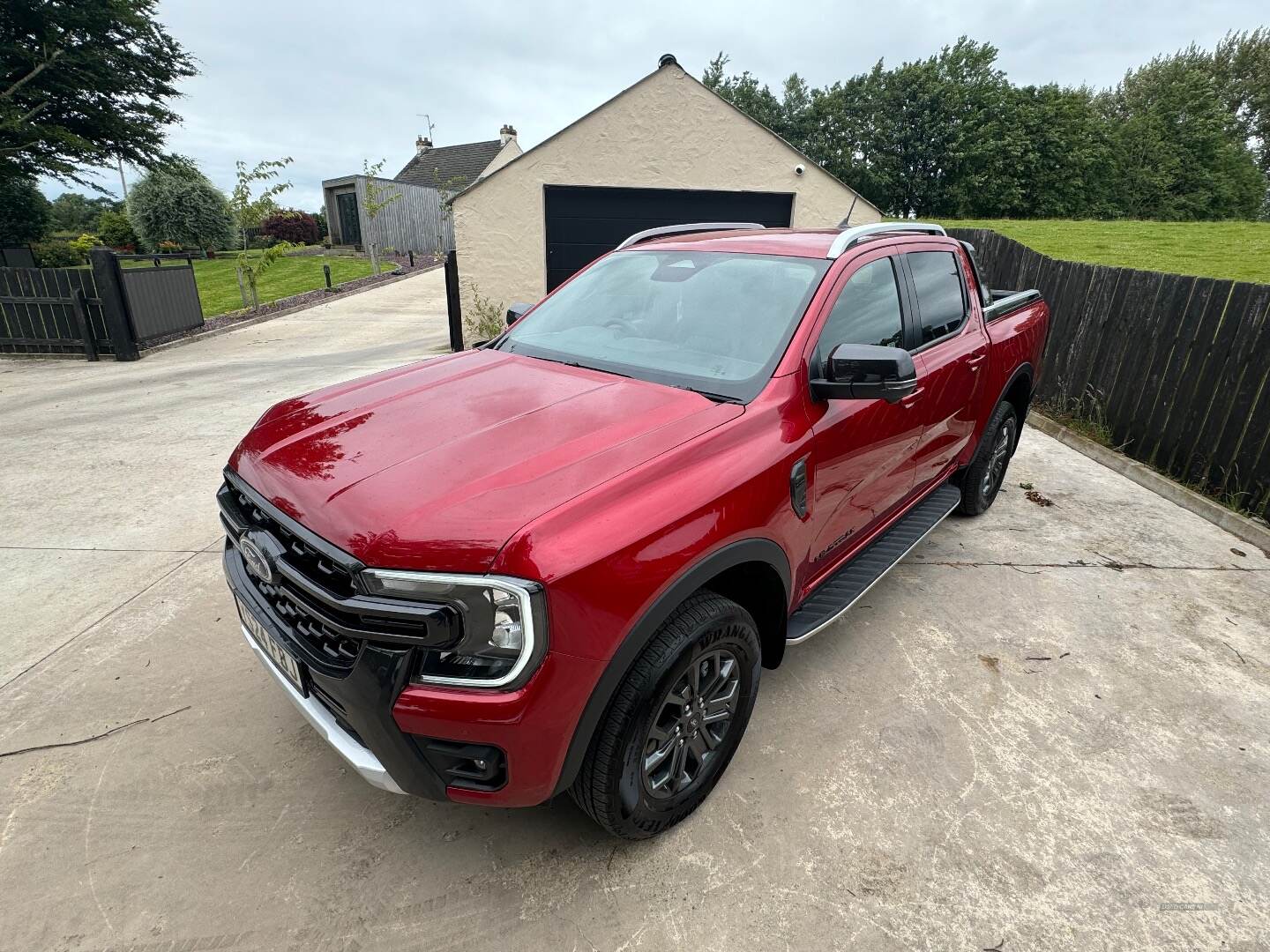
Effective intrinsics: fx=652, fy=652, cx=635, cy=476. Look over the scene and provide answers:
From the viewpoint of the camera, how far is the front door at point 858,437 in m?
2.43

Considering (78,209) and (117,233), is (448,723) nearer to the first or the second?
(117,233)

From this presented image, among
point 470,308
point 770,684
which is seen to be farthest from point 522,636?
point 470,308

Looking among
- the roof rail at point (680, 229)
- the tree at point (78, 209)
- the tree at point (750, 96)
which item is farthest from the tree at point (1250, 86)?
the tree at point (78, 209)

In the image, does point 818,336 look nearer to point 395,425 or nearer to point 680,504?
point 680,504

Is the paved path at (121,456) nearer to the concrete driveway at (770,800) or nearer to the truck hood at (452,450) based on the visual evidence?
the concrete driveway at (770,800)

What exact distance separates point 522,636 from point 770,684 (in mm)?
1704

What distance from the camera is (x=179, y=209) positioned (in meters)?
25.4

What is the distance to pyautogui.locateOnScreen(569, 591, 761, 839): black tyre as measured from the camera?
5.90ft

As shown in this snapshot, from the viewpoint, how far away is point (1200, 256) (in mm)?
12953

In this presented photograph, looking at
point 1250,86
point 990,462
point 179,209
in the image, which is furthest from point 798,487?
point 1250,86

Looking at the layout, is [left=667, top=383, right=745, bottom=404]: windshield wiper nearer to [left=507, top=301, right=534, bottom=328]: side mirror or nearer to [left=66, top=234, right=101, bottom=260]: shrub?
[left=507, top=301, right=534, bottom=328]: side mirror

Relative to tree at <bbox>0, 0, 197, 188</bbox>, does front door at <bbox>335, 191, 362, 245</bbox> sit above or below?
below

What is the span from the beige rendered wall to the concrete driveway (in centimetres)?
744

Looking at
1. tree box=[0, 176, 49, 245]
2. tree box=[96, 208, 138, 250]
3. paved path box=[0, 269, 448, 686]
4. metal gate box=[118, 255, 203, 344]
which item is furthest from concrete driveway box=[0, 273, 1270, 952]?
tree box=[96, 208, 138, 250]
